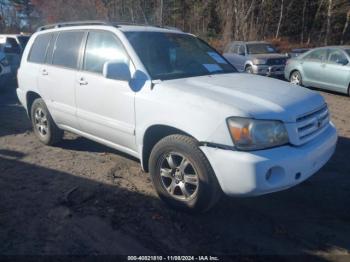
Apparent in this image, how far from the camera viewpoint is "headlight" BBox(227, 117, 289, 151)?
3.31 metres

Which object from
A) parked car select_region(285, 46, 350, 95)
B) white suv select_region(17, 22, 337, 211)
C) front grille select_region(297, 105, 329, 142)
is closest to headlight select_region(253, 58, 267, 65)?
parked car select_region(285, 46, 350, 95)

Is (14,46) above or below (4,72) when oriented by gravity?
above

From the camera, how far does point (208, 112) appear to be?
346cm

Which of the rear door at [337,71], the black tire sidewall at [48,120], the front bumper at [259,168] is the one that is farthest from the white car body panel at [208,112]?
the rear door at [337,71]

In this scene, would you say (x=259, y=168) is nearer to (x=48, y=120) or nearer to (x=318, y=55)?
(x=48, y=120)

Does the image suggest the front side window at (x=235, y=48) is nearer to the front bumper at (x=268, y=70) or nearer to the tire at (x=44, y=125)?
the front bumper at (x=268, y=70)

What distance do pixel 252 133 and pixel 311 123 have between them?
2.62 ft

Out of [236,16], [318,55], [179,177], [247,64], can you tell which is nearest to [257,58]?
→ [247,64]

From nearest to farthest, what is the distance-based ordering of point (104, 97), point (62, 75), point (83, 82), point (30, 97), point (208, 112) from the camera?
point (208, 112) < point (104, 97) < point (83, 82) < point (62, 75) < point (30, 97)

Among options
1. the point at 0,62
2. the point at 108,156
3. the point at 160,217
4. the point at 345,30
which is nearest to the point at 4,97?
the point at 0,62

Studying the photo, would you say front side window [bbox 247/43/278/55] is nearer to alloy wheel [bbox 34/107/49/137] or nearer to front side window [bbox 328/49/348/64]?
front side window [bbox 328/49/348/64]

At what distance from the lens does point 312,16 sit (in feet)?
107

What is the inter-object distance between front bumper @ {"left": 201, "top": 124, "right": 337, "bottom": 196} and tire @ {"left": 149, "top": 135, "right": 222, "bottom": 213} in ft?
0.45

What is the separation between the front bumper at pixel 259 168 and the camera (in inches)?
128
